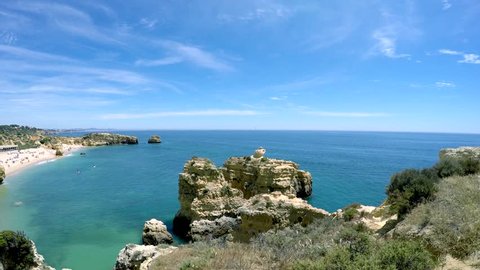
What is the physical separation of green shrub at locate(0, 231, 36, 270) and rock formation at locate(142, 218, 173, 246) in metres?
→ 8.07

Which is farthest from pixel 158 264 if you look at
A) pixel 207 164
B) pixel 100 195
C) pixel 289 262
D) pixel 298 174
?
pixel 100 195

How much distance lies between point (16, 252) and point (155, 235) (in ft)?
30.0

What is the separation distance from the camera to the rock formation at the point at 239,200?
20.2 metres

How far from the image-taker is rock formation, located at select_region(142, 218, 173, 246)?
983 inches

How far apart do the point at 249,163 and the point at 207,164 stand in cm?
684

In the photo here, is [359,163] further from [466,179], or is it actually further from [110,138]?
[110,138]

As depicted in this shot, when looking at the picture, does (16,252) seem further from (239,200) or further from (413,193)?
(413,193)

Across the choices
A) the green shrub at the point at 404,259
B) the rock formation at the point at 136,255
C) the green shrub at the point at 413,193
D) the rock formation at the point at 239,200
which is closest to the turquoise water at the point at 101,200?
the rock formation at the point at 239,200

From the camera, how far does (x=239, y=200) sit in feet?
92.4

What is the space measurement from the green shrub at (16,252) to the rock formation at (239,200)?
979cm

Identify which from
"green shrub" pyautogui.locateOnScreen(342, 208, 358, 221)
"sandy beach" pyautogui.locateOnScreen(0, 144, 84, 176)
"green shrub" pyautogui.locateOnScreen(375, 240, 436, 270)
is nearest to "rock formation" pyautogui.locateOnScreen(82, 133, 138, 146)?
"sandy beach" pyautogui.locateOnScreen(0, 144, 84, 176)

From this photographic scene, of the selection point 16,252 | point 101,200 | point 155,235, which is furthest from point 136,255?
point 101,200

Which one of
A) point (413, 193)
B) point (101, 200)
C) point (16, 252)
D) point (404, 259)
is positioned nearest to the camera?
point (404, 259)

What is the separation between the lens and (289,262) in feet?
29.8
